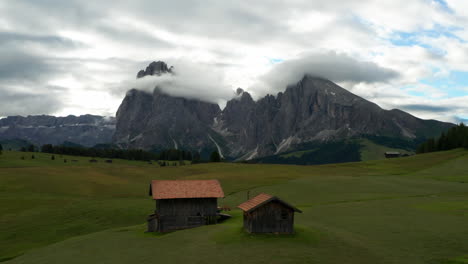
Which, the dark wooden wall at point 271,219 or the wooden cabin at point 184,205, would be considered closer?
the dark wooden wall at point 271,219

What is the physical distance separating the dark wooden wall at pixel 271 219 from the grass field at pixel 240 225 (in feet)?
4.19

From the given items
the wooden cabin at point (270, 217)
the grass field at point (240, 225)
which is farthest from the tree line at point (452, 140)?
the wooden cabin at point (270, 217)

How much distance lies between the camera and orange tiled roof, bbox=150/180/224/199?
57000mm

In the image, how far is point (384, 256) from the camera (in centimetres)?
3241

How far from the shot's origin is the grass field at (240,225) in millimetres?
34375

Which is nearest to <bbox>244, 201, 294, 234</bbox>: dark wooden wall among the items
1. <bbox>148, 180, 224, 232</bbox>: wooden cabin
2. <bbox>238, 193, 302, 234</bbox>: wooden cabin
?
<bbox>238, 193, 302, 234</bbox>: wooden cabin

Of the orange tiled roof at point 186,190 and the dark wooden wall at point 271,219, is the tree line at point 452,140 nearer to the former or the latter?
the orange tiled roof at point 186,190

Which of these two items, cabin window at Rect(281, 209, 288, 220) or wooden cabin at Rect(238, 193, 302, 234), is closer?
wooden cabin at Rect(238, 193, 302, 234)

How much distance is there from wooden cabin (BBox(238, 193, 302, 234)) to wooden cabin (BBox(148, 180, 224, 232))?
15237mm

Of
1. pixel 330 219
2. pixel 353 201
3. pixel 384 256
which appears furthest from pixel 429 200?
pixel 384 256

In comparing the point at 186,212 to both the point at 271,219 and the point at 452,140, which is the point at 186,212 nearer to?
the point at 271,219

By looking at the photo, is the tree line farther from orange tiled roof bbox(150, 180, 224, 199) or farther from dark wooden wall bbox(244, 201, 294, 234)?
dark wooden wall bbox(244, 201, 294, 234)

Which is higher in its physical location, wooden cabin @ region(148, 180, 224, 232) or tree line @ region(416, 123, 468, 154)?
tree line @ region(416, 123, 468, 154)

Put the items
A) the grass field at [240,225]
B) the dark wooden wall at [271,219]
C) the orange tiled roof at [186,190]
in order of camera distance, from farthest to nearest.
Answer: the orange tiled roof at [186,190] → the dark wooden wall at [271,219] → the grass field at [240,225]
